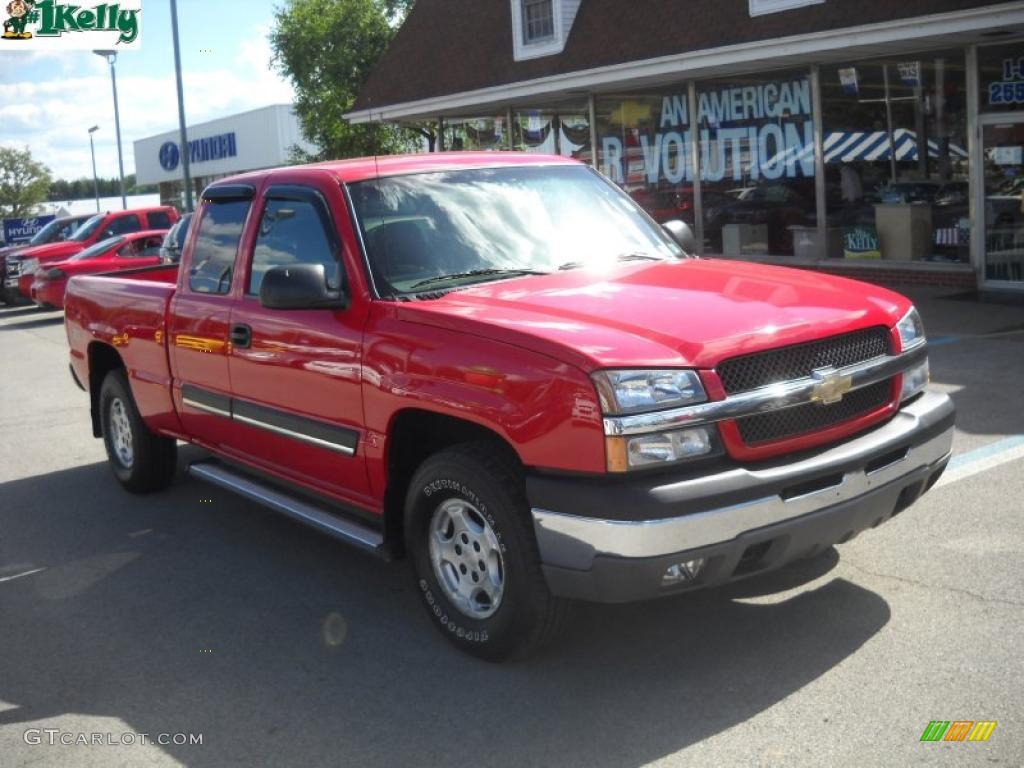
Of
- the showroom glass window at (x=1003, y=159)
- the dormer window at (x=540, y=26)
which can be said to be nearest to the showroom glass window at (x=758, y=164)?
the dormer window at (x=540, y=26)

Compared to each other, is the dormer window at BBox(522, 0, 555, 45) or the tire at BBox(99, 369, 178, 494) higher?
the dormer window at BBox(522, 0, 555, 45)

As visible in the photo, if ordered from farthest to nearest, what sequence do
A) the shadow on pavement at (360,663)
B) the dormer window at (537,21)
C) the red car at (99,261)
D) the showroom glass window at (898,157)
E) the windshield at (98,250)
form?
the windshield at (98,250)
the red car at (99,261)
the dormer window at (537,21)
the showroom glass window at (898,157)
the shadow on pavement at (360,663)

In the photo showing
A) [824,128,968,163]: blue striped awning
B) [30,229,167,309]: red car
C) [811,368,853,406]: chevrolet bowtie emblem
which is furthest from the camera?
[30,229,167,309]: red car

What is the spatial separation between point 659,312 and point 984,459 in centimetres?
343

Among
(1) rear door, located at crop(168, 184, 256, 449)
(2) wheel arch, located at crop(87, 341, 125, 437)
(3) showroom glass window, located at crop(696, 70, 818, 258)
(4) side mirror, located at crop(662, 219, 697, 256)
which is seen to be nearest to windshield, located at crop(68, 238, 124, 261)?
(3) showroom glass window, located at crop(696, 70, 818, 258)

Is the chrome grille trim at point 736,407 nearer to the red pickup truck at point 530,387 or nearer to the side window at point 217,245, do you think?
the red pickup truck at point 530,387

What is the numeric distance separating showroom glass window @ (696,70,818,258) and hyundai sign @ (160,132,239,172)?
107 feet

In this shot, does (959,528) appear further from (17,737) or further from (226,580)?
(17,737)

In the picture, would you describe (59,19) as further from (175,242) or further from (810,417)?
(810,417)

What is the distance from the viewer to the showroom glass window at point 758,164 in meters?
17.4

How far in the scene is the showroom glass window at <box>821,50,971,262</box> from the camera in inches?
591

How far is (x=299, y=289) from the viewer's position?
4.85m

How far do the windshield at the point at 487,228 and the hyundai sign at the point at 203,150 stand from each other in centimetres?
4394

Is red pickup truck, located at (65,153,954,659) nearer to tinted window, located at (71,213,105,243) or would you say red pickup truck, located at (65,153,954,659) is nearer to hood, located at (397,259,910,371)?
Result: hood, located at (397,259,910,371)
